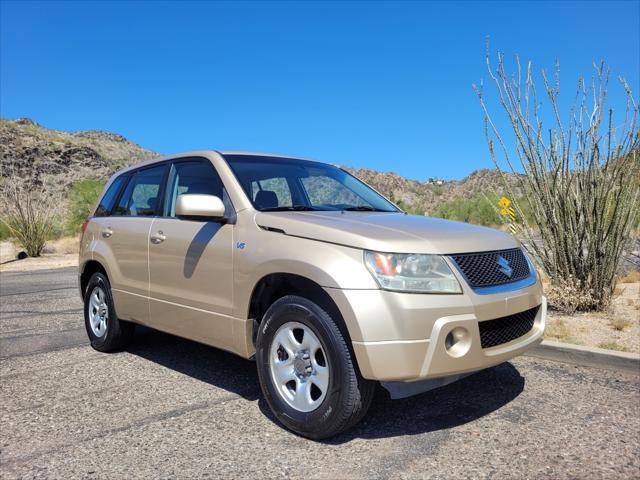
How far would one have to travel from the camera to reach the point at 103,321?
536 cm

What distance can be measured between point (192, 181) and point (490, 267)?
253cm

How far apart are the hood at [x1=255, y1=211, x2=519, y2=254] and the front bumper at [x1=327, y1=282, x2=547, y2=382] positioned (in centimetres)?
30

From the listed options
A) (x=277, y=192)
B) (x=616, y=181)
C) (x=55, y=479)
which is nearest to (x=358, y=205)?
(x=277, y=192)

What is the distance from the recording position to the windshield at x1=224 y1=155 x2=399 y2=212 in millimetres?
4129

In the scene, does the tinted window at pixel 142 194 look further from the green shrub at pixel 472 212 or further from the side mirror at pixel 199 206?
the green shrub at pixel 472 212

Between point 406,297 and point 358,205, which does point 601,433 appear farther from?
point 358,205

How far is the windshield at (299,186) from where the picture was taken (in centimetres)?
413

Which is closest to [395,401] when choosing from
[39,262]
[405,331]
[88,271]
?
[405,331]

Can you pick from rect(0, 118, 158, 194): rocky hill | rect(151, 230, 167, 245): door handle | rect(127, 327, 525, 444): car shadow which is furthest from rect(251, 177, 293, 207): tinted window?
rect(0, 118, 158, 194): rocky hill

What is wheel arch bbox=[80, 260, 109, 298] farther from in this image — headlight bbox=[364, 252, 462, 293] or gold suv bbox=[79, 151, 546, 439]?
headlight bbox=[364, 252, 462, 293]

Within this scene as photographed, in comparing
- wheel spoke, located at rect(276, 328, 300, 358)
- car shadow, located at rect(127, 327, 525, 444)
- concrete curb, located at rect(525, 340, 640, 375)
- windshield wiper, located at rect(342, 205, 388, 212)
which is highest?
windshield wiper, located at rect(342, 205, 388, 212)

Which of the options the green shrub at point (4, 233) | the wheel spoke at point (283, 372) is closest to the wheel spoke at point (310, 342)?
the wheel spoke at point (283, 372)

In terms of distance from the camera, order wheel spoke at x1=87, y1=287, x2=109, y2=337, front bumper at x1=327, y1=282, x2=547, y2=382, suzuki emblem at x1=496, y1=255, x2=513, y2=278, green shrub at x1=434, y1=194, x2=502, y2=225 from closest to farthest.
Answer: front bumper at x1=327, y1=282, x2=547, y2=382, suzuki emblem at x1=496, y1=255, x2=513, y2=278, wheel spoke at x1=87, y1=287, x2=109, y2=337, green shrub at x1=434, y1=194, x2=502, y2=225

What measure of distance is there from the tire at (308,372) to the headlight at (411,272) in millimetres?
412
